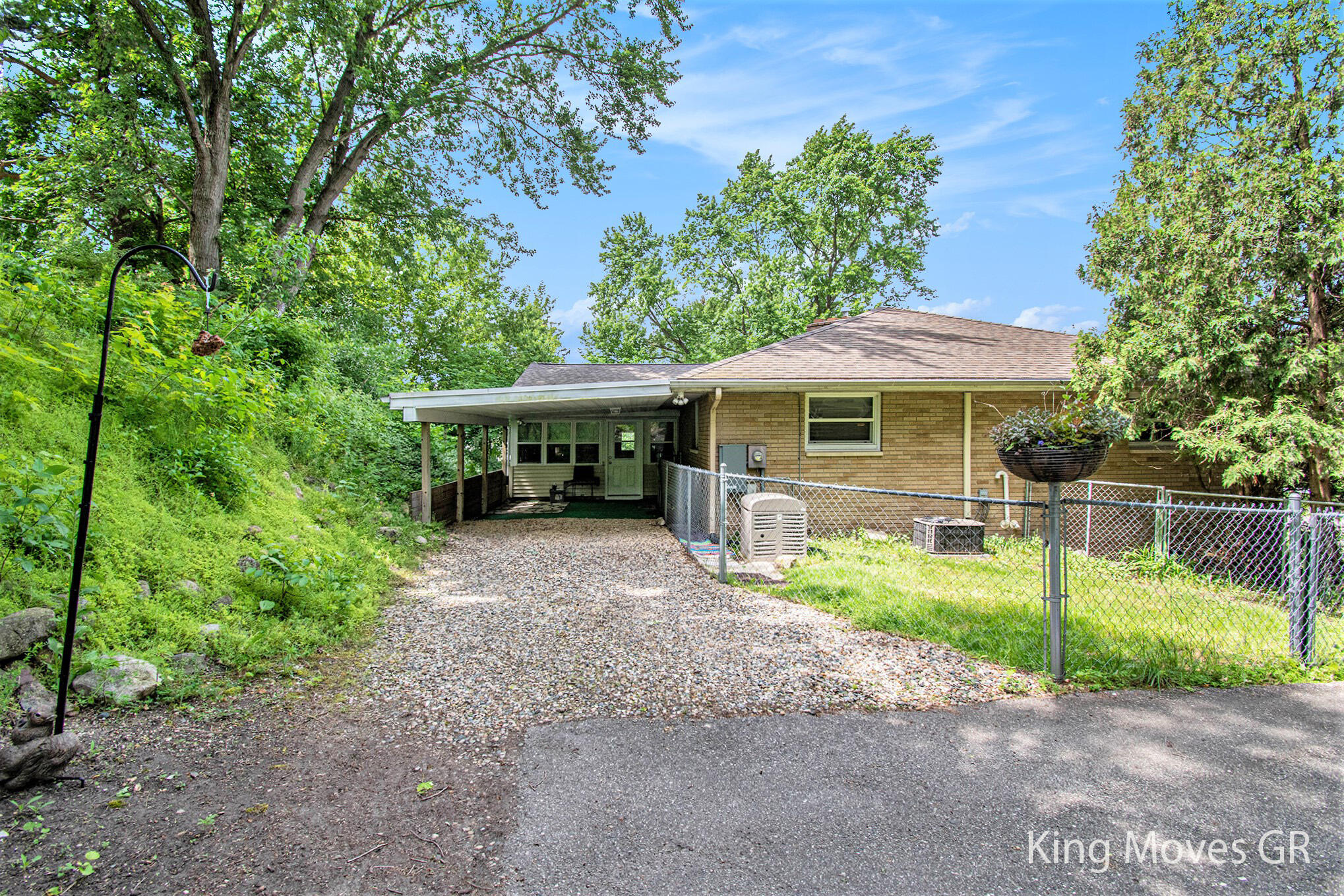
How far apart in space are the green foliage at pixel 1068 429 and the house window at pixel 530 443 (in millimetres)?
13291

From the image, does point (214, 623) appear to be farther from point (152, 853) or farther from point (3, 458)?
point (152, 853)

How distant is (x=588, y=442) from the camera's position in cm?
1565

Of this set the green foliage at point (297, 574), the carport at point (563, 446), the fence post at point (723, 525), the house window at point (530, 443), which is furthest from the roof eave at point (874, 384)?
the house window at point (530, 443)

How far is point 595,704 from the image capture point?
11.5 ft

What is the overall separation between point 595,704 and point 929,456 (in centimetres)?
775

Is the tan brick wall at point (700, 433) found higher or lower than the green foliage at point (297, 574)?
higher

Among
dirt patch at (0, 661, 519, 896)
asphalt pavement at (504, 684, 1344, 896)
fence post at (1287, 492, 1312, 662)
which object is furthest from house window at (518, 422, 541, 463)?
fence post at (1287, 492, 1312, 662)

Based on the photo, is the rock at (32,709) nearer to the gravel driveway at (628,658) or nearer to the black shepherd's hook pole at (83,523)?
the black shepherd's hook pole at (83,523)

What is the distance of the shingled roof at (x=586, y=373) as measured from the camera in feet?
46.2

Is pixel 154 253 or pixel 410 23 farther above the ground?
pixel 410 23

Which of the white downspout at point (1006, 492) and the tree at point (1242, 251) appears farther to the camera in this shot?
the white downspout at point (1006, 492)

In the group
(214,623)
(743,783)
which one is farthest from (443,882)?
(214,623)

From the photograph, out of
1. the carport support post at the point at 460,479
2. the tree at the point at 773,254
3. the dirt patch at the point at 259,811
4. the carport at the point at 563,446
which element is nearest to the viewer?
the dirt patch at the point at 259,811

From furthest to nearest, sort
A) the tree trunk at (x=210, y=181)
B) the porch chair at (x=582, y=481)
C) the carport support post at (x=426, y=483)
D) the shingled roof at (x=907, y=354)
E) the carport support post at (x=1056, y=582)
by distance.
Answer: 1. the porch chair at (x=582, y=481)
2. the tree trunk at (x=210, y=181)
3. the carport support post at (x=426, y=483)
4. the shingled roof at (x=907, y=354)
5. the carport support post at (x=1056, y=582)
